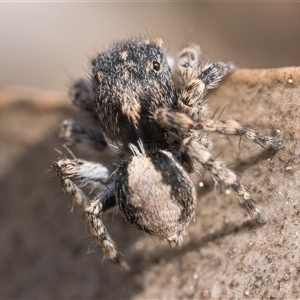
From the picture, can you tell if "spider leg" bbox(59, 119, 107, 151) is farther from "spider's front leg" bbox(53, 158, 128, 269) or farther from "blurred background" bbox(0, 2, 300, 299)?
"spider's front leg" bbox(53, 158, 128, 269)

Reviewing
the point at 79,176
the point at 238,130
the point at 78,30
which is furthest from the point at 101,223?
the point at 78,30

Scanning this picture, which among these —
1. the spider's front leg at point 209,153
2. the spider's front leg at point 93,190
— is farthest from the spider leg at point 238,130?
the spider's front leg at point 93,190

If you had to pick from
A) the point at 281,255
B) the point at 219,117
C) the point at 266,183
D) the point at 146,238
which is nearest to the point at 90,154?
the point at 146,238

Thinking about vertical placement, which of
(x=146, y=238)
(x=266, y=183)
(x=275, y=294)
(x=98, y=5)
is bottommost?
(x=146, y=238)

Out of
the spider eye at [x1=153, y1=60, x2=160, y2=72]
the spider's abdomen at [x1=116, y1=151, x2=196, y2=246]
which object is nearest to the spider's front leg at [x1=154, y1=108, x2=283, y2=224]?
the spider's abdomen at [x1=116, y1=151, x2=196, y2=246]

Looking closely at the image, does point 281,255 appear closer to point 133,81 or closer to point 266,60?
point 133,81
